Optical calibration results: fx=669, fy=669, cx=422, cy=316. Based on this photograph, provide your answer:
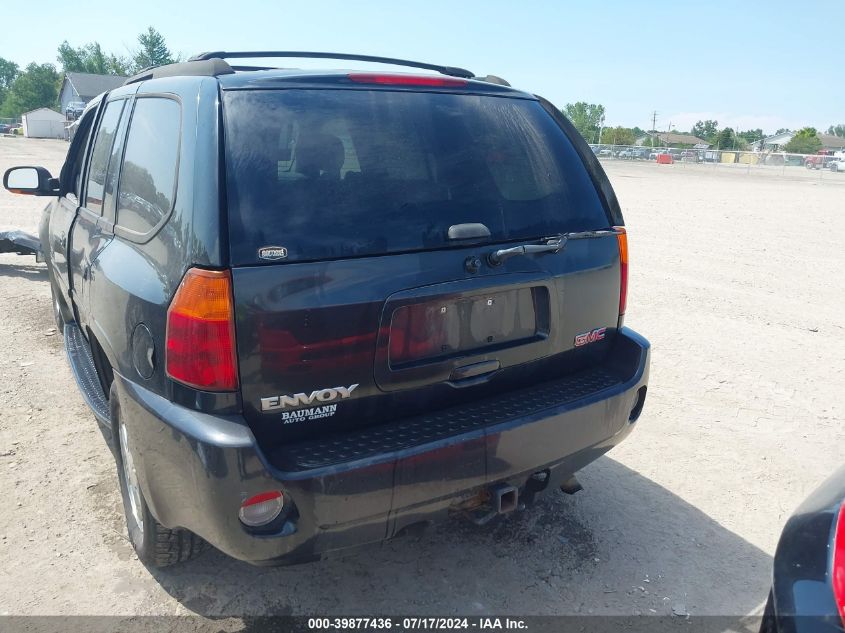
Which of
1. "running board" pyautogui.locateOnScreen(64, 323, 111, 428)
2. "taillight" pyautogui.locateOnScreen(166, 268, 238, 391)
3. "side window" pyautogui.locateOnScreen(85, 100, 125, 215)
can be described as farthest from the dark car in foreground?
"side window" pyautogui.locateOnScreen(85, 100, 125, 215)

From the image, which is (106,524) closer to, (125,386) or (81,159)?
(125,386)

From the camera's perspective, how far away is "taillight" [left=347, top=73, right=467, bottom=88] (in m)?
2.60

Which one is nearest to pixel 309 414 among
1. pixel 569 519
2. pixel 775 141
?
pixel 569 519

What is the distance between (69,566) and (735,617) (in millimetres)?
2897

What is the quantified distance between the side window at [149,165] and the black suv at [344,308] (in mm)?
18

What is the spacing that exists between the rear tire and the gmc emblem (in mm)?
1844

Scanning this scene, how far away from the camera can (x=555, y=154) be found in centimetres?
303

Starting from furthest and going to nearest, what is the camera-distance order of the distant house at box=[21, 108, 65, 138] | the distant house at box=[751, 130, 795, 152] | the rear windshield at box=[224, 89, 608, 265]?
1. the distant house at box=[751, 130, 795, 152]
2. the distant house at box=[21, 108, 65, 138]
3. the rear windshield at box=[224, 89, 608, 265]

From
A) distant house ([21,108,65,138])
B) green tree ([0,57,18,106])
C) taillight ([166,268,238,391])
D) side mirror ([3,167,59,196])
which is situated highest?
green tree ([0,57,18,106])

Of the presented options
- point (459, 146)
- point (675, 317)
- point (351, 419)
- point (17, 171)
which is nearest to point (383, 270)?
point (351, 419)

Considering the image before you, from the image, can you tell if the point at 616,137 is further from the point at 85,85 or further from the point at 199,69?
the point at 199,69

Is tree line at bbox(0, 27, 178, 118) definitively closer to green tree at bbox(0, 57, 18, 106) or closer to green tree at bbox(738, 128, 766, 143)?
green tree at bbox(0, 57, 18, 106)

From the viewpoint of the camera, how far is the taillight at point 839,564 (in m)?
1.64

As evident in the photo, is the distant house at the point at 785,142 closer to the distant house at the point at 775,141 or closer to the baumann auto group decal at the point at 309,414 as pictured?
the distant house at the point at 775,141
